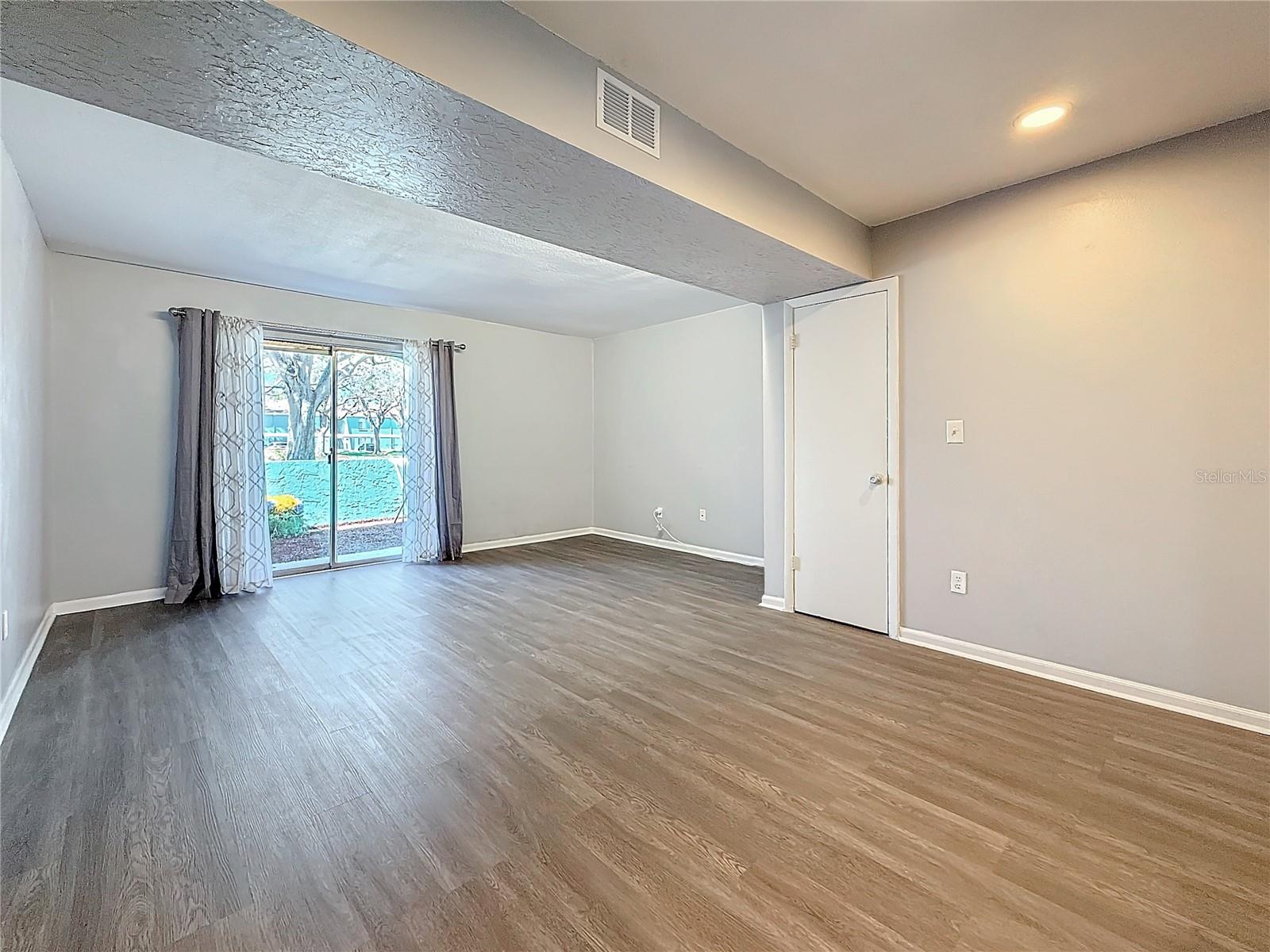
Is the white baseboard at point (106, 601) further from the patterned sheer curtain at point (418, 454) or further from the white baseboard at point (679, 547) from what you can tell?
the white baseboard at point (679, 547)

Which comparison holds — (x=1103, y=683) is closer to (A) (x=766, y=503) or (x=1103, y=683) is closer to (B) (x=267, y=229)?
(A) (x=766, y=503)

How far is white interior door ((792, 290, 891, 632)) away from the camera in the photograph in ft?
10.6

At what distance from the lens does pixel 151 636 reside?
3.32 metres

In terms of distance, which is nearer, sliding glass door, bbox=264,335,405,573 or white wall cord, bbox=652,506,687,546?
sliding glass door, bbox=264,335,405,573

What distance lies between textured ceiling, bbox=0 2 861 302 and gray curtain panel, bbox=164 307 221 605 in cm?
322

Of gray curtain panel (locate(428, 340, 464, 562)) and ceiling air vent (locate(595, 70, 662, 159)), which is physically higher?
ceiling air vent (locate(595, 70, 662, 159))

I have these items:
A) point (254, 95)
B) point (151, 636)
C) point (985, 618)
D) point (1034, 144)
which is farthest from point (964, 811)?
point (151, 636)

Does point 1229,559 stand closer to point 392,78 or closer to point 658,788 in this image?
point 658,788

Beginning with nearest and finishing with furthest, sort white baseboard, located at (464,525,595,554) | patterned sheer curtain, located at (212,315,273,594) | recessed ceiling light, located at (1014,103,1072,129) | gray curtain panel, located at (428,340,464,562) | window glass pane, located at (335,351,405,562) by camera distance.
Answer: recessed ceiling light, located at (1014,103,1072,129) → patterned sheer curtain, located at (212,315,273,594) → window glass pane, located at (335,351,405,562) → gray curtain panel, located at (428,340,464,562) → white baseboard, located at (464,525,595,554)

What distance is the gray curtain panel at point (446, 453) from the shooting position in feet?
18.1

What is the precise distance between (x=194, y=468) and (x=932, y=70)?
5.18 m

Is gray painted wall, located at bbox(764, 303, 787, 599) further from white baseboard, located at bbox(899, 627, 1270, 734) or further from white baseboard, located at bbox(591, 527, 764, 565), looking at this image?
white baseboard, located at bbox(591, 527, 764, 565)

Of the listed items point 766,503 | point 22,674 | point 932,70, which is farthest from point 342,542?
point 932,70

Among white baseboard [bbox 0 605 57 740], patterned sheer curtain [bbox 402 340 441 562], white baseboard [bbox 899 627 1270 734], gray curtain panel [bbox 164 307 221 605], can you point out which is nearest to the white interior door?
white baseboard [bbox 899 627 1270 734]
